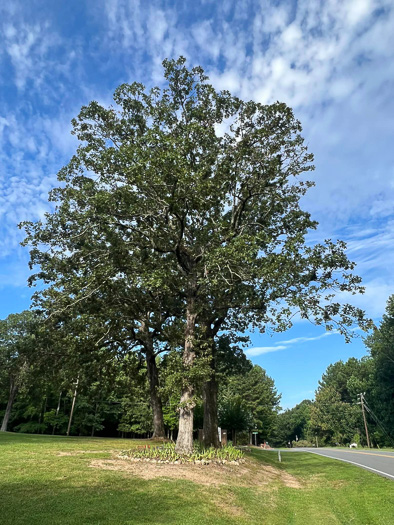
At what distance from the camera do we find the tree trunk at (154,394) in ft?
75.6

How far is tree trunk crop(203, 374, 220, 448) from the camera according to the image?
1838 centimetres

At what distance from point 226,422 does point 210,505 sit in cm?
2699

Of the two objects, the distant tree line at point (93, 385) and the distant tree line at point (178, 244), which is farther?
the distant tree line at point (93, 385)

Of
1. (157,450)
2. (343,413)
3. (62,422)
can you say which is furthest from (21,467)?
(343,413)

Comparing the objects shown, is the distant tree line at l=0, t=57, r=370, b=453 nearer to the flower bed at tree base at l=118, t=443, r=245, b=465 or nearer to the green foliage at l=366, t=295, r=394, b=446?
the flower bed at tree base at l=118, t=443, r=245, b=465

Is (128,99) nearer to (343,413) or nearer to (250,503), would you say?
(250,503)

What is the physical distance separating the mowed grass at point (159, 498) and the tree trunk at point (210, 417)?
20.5 feet

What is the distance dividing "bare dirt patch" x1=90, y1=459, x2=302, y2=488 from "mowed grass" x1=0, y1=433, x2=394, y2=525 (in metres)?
0.12

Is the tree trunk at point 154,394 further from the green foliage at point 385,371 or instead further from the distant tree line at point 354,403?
the green foliage at point 385,371

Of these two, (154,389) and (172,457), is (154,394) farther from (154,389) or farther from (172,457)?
(172,457)

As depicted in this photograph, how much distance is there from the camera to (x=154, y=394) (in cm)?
2356

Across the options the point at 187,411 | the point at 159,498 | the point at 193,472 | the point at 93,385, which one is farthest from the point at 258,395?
the point at 159,498

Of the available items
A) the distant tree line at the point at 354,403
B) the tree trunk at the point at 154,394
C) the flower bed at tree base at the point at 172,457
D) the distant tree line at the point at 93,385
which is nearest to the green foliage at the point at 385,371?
the distant tree line at the point at 354,403

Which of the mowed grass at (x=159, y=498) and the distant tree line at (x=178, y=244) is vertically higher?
the distant tree line at (x=178, y=244)
